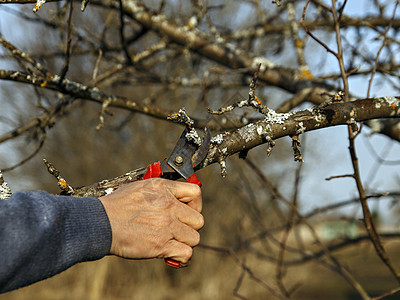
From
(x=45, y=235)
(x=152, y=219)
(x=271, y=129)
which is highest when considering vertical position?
(x=271, y=129)

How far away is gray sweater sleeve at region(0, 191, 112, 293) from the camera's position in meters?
1.03

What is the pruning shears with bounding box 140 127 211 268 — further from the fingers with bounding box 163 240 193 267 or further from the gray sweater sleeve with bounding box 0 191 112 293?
the gray sweater sleeve with bounding box 0 191 112 293

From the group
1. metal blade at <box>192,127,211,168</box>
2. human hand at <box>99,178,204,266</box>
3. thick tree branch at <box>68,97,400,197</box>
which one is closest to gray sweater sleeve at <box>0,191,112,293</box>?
human hand at <box>99,178,204,266</box>

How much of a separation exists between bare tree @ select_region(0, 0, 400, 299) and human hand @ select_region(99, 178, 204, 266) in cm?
18

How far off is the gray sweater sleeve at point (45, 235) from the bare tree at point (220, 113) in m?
0.23

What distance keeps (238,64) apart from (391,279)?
11.9 m

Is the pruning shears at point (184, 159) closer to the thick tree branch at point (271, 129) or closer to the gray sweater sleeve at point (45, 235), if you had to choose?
the thick tree branch at point (271, 129)

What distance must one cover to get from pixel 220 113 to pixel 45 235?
717 mm

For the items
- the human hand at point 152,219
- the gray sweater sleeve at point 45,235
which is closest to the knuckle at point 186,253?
the human hand at point 152,219

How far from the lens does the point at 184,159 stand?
1362 mm

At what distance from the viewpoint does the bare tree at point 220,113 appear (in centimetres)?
175

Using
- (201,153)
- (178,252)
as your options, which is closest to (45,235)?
(178,252)

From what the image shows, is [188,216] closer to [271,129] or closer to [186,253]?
[186,253]

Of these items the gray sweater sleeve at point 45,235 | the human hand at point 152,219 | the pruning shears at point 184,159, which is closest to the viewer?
the gray sweater sleeve at point 45,235
